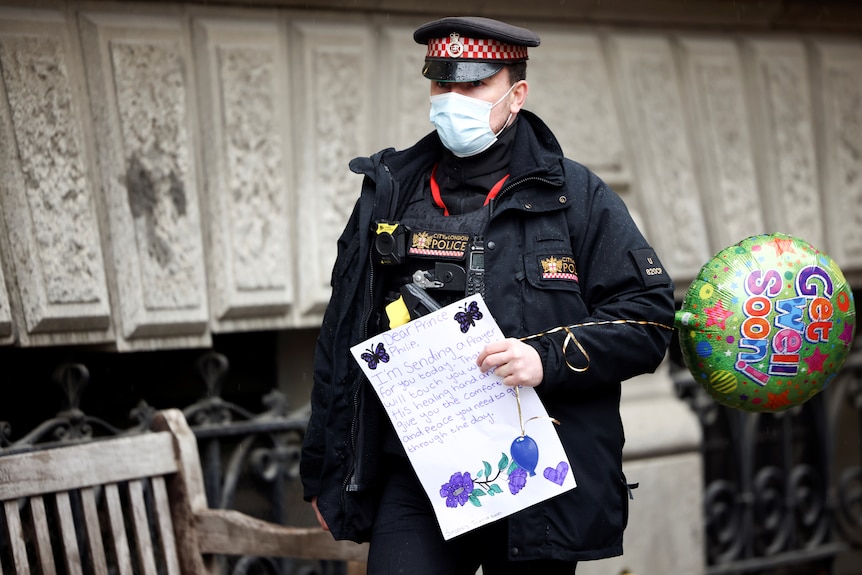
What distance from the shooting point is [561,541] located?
2.74 meters

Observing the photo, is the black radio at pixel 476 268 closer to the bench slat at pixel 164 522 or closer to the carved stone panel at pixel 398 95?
the bench slat at pixel 164 522

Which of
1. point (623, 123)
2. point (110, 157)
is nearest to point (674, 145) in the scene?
point (623, 123)

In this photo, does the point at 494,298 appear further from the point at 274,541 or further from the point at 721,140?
the point at 721,140

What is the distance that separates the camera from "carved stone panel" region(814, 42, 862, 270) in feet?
18.3

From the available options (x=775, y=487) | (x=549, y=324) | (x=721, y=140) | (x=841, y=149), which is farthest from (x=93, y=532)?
(x=841, y=149)

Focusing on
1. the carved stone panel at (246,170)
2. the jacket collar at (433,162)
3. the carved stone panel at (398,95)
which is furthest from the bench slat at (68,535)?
the carved stone panel at (398,95)

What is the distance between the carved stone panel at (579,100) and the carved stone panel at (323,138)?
75 cm

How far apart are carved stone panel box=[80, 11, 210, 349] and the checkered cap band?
1365 mm

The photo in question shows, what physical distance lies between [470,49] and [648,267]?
2.08ft

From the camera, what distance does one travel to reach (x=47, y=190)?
374 centimetres

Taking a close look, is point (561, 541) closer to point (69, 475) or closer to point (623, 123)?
point (69, 475)

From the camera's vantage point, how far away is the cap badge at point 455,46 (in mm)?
2881

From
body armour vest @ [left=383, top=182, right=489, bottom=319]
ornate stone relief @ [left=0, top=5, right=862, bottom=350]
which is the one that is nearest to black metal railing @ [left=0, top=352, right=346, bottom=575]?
ornate stone relief @ [left=0, top=5, right=862, bottom=350]

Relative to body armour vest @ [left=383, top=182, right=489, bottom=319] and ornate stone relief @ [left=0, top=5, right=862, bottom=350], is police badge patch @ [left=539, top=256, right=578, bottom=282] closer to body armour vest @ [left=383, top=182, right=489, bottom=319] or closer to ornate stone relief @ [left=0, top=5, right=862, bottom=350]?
body armour vest @ [left=383, top=182, right=489, bottom=319]
